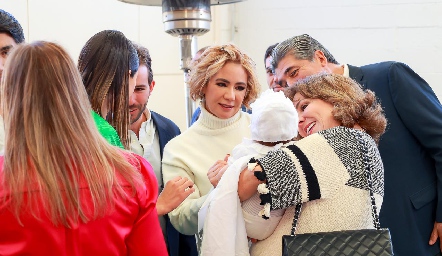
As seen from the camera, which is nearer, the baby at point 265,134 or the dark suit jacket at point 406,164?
the baby at point 265,134

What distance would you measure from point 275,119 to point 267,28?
2.30 m

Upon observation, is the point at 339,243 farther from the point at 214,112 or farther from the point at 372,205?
the point at 214,112

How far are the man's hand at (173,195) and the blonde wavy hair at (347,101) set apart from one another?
418 millimetres

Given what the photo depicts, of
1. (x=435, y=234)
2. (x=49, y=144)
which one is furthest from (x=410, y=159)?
(x=49, y=144)

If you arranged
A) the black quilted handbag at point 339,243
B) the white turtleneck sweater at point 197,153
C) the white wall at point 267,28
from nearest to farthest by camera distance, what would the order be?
the black quilted handbag at point 339,243 < the white turtleneck sweater at point 197,153 < the white wall at point 267,28

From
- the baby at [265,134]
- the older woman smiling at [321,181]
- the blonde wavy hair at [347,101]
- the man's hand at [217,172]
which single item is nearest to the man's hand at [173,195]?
the man's hand at [217,172]

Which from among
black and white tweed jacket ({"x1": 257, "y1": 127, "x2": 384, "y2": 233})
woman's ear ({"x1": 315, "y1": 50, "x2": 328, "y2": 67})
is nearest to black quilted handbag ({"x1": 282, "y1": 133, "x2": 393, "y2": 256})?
black and white tweed jacket ({"x1": 257, "y1": 127, "x2": 384, "y2": 233})

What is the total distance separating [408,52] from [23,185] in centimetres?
262

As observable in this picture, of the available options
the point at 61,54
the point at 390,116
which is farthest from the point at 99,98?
the point at 390,116

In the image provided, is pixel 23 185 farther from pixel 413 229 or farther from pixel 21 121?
pixel 413 229

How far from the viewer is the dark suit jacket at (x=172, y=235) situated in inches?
81.4

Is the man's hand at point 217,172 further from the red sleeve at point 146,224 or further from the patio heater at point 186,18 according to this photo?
the patio heater at point 186,18

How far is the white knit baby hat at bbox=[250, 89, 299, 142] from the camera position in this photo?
4.85 feet

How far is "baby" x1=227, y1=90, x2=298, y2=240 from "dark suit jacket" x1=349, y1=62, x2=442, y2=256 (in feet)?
1.82
